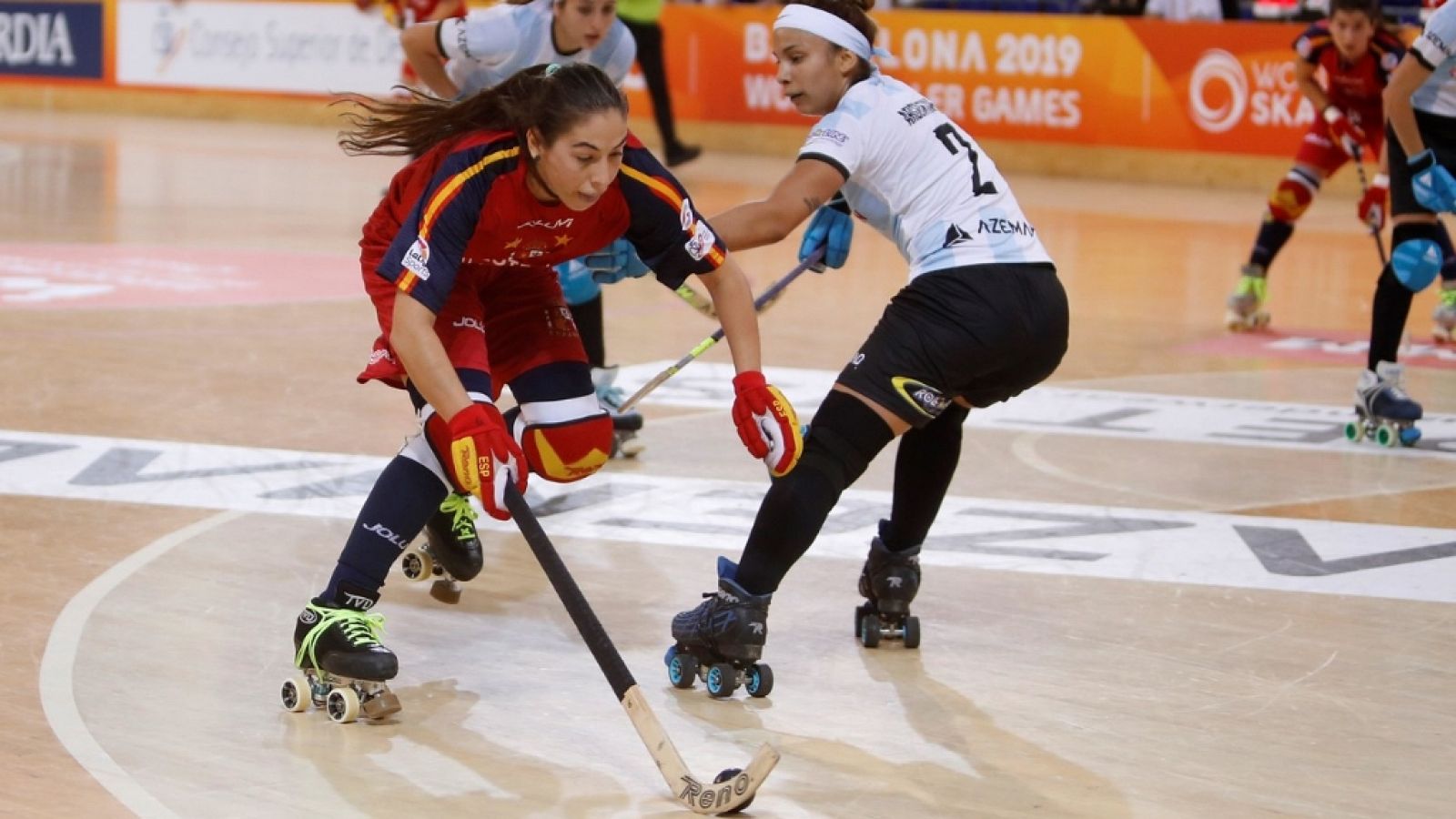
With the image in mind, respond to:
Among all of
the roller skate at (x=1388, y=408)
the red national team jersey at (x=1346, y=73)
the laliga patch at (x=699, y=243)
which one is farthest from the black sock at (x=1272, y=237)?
the laliga patch at (x=699, y=243)

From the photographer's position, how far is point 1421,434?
758 cm

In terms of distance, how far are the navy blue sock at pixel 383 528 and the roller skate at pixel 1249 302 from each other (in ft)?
21.5

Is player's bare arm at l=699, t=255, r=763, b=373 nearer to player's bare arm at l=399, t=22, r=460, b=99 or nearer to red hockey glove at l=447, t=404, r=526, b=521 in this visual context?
red hockey glove at l=447, t=404, r=526, b=521

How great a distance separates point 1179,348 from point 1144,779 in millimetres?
5817

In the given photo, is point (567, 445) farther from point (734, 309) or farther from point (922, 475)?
point (922, 475)

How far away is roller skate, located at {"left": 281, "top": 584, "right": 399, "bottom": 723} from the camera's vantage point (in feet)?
13.9

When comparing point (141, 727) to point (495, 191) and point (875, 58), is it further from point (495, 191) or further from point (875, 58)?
point (875, 58)

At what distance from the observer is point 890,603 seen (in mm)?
4922

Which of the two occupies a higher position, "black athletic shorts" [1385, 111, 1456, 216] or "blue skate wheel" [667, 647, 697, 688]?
"black athletic shorts" [1385, 111, 1456, 216]

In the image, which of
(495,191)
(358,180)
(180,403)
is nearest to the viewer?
(495,191)

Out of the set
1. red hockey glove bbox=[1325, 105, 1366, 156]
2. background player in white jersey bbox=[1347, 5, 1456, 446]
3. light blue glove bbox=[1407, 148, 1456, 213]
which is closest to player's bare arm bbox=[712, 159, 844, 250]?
background player in white jersey bbox=[1347, 5, 1456, 446]

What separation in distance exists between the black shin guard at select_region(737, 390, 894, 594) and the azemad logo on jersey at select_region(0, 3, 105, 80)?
61.9 ft

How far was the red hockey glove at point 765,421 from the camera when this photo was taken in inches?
174

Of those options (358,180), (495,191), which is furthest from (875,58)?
(358,180)
